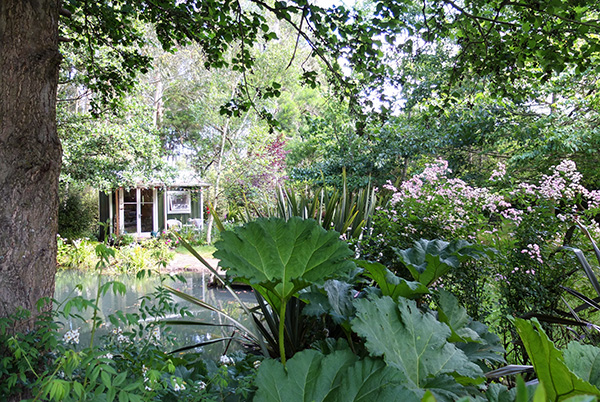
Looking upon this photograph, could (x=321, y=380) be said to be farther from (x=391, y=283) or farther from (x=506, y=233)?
(x=506, y=233)

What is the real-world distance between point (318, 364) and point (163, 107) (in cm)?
1712

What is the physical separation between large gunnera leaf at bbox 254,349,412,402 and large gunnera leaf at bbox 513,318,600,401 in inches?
8.5

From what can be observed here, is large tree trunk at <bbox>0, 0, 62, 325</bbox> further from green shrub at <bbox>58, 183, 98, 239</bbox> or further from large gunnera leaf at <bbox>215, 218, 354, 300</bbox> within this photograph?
green shrub at <bbox>58, 183, 98, 239</bbox>

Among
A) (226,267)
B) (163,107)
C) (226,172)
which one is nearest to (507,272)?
(226,267)

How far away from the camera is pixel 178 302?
15.9 feet

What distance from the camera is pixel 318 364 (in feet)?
2.36

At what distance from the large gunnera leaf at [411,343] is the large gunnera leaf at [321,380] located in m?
0.04

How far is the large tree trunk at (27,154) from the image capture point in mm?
1277

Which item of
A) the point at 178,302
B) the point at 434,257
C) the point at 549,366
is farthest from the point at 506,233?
the point at 178,302

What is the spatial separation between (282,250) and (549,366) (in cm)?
55

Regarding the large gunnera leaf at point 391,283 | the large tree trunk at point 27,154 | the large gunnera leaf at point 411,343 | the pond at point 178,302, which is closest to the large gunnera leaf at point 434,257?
the large gunnera leaf at point 391,283

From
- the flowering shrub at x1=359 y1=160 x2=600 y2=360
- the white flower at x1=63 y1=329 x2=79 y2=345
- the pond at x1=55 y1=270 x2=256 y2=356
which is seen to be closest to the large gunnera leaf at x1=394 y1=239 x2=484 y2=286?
the flowering shrub at x1=359 y1=160 x2=600 y2=360

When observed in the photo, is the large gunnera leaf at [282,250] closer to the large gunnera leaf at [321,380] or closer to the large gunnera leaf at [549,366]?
the large gunnera leaf at [321,380]

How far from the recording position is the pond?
11.6 ft
